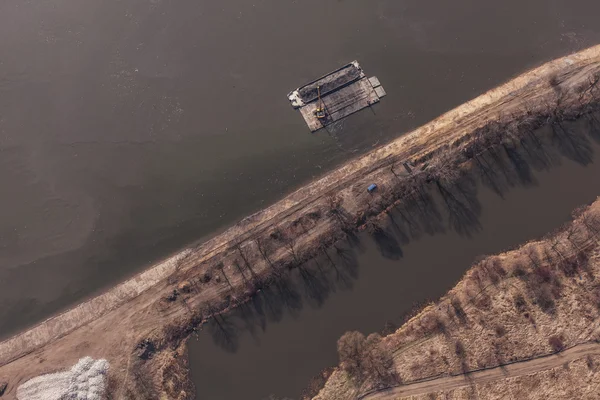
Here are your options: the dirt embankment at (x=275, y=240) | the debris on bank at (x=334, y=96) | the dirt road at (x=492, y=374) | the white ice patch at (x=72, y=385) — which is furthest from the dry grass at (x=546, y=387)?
the debris on bank at (x=334, y=96)

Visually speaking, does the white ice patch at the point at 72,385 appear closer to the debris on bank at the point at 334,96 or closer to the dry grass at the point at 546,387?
the dry grass at the point at 546,387

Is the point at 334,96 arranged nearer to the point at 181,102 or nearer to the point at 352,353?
the point at 181,102

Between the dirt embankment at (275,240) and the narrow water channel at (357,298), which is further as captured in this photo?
the dirt embankment at (275,240)

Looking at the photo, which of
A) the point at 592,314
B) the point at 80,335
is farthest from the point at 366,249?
the point at 80,335

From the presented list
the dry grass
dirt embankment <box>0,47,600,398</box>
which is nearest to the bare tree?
the dry grass

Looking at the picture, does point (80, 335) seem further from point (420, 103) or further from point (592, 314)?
point (592, 314)

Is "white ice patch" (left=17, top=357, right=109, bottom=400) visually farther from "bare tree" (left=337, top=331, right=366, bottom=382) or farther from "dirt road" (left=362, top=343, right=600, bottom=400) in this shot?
"dirt road" (left=362, top=343, right=600, bottom=400)

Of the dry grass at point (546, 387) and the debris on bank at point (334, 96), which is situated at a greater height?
the debris on bank at point (334, 96)
